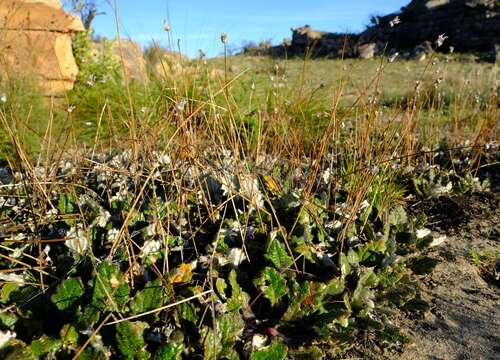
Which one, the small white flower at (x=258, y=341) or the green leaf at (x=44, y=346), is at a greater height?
the green leaf at (x=44, y=346)

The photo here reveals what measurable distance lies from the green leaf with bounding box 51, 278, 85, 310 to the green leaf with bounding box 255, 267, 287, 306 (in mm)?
539

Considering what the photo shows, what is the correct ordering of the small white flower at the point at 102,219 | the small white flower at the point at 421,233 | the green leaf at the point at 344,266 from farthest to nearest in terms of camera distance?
1. the small white flower at the point at 421,233
2. the small white flower at the point at 102,219
3. the green leaf at the point at 344,266

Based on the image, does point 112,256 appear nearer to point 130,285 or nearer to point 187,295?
point 130,285

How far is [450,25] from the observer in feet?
48.1

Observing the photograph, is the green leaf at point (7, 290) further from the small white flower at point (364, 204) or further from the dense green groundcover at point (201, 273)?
the small white flower at point (364, 204)

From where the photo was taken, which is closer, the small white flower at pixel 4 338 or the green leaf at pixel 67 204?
the small white flower at pixel 4 338

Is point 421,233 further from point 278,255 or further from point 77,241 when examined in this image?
point 77,241

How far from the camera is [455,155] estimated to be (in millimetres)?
3098

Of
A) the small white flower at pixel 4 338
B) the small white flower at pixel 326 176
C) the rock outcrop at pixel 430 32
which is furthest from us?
the rock outcrop at pixel 430 32

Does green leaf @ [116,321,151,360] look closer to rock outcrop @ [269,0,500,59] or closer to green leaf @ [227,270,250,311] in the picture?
green leaf @ [227,270,250,311]

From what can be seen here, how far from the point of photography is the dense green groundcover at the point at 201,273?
1.33 metres

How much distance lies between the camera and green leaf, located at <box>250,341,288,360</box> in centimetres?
132

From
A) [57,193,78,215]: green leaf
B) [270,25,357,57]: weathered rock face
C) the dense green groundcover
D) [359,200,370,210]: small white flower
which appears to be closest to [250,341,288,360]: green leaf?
the dense green groundcover

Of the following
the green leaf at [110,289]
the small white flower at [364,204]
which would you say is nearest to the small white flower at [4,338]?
the green leaf at [110,289]
